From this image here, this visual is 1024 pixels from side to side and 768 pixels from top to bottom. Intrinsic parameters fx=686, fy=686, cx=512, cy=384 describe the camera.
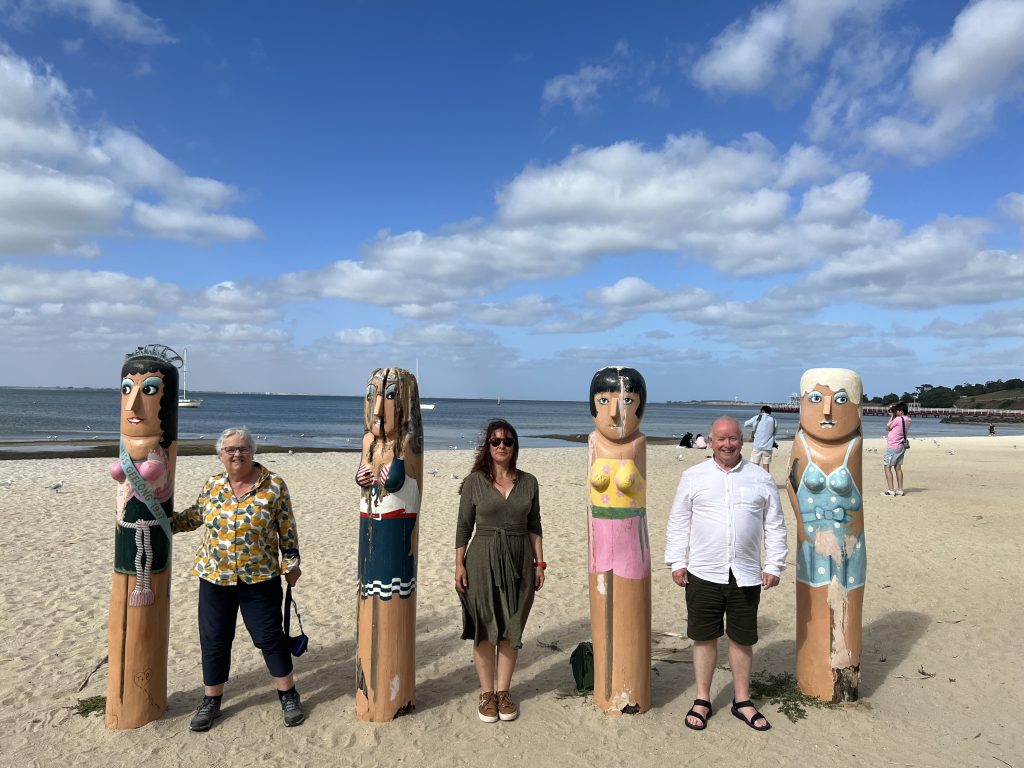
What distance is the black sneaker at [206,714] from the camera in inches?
166

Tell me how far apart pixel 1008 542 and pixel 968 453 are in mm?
18901

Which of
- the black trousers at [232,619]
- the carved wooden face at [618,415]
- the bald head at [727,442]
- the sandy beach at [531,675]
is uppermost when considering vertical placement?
the carved wooden face at [618,415]

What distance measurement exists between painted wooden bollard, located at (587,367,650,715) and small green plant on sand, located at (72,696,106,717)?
10.7ft

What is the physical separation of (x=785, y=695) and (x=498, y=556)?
7.67 ft

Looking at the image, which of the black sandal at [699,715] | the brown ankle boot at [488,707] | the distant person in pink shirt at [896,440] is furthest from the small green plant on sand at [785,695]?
the distant person in pink shirt at [896,440]

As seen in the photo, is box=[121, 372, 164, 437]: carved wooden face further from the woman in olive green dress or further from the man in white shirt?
the man in white shirt

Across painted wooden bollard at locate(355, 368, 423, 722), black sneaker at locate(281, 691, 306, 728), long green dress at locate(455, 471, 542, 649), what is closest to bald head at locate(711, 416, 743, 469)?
long green dress at locate(455, 471, 542, 649)

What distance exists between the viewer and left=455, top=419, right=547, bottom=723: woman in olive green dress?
423 centimetres

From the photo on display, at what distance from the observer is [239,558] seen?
4.05 metres

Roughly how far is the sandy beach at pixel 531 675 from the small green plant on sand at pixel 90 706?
0.05m

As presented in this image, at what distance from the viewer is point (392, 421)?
174 inches

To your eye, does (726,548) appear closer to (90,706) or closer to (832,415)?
(832,415)

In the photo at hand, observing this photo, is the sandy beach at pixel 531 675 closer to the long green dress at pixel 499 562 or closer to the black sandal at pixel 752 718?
the black sandal at pixel 752 718

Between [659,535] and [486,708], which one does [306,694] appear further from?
[659,535]
